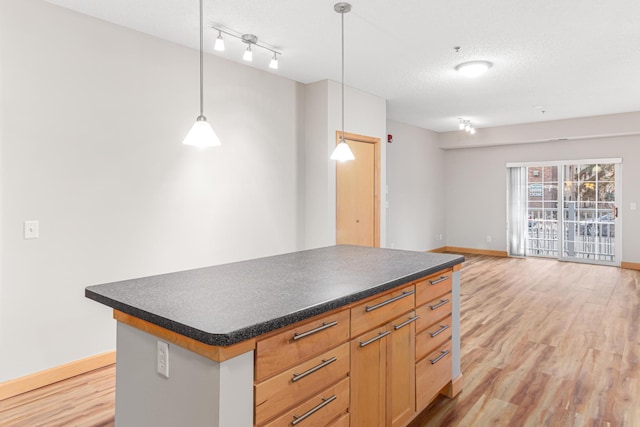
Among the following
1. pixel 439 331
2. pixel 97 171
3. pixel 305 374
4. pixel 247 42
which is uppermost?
pixel 247 42

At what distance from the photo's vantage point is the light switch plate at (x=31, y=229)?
107 inches

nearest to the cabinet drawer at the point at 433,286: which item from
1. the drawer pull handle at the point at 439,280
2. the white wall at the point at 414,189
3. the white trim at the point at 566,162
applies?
the drawer pull handle at the point at 439,280

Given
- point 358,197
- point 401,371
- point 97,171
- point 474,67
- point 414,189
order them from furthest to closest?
point 414,189 < point 358,197 < point 474,67 < point 97,171 < point 401,371

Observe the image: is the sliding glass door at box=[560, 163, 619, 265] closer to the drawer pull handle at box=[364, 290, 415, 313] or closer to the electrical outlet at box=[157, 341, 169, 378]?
the drawer pull handle at box=[364, 290, 415, 313]

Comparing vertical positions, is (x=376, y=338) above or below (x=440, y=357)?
above

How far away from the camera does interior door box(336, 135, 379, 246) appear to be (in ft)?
16.1

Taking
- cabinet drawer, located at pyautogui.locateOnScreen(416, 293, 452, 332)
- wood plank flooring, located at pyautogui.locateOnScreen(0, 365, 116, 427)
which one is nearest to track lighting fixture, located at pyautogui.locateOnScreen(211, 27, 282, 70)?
cabinet drawer, located at pyautogui.locateOnScreen(416, 293, 452, 332)

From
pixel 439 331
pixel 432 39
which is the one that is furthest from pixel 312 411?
pixel 432 39

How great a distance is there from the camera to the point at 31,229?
2746 mm

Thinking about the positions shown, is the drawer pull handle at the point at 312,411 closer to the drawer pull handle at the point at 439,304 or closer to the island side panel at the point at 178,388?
the island side panel at the point at 178,388

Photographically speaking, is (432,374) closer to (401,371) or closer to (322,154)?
(401,371)

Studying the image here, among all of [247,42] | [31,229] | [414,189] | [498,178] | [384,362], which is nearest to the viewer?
[384,362]

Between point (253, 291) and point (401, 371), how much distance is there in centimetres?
95

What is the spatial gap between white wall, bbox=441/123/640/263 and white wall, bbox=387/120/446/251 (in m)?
0.29
